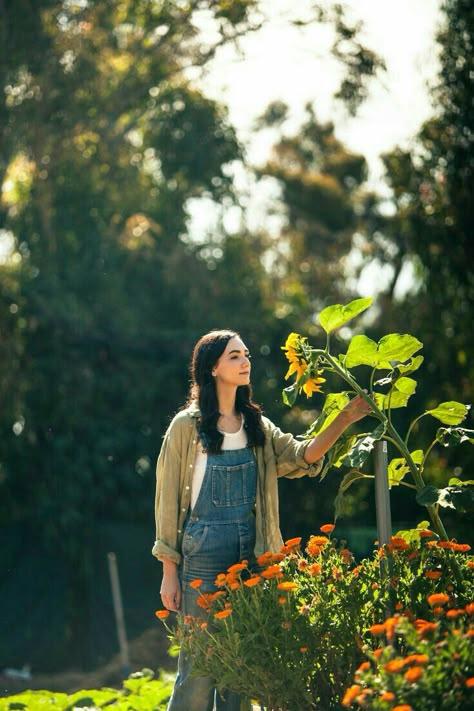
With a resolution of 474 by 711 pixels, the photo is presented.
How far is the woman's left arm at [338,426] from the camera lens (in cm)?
287

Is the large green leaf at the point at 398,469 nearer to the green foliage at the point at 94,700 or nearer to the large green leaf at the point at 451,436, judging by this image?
the large green leaf at the point at 451,436

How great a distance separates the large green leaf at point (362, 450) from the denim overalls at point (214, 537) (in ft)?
1.18

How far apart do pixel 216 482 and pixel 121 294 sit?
8714 mm

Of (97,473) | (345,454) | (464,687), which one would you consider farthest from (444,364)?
(464,687)

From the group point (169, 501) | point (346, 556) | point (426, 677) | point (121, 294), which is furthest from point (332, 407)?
point (121, 294)

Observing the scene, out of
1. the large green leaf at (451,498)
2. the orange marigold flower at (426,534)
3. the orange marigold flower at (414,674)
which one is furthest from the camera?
the orange marigold flower at (426,534)

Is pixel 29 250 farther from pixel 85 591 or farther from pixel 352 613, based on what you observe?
pixel 352 613

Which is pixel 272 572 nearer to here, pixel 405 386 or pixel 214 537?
pixel 214 537

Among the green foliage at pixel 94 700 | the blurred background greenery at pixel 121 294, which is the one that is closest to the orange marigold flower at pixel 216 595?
the green foliage at pixel 94 700

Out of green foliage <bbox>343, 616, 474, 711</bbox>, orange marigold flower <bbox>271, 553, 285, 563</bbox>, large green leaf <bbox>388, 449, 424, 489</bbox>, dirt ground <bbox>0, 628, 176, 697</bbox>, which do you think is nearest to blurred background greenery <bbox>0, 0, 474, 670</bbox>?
dirt ground <bbox>0, 628, 176, 697</bbox>

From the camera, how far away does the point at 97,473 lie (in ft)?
34.1

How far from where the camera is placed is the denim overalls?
2.92 metres

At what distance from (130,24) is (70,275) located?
3027 mm

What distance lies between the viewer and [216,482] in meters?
2.99
